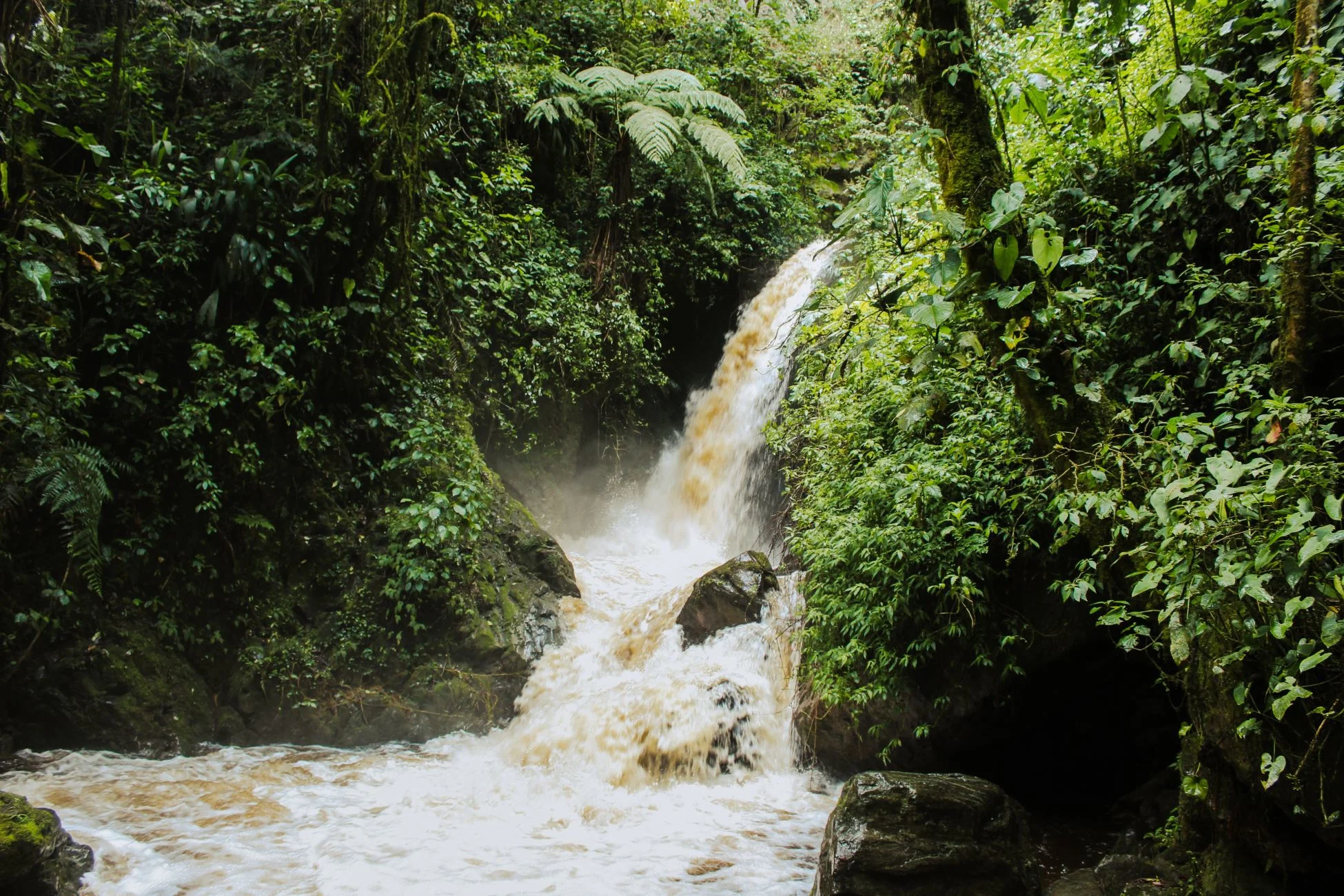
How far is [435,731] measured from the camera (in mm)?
5859

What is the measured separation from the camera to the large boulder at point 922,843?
11.4 ft

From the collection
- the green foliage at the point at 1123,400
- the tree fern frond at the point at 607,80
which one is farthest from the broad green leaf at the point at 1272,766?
the tree fern frond at the point at 607,80

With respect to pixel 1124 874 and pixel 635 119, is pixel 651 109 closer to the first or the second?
pixel 635 119

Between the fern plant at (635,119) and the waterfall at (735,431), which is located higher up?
the fern plant at (635,119)

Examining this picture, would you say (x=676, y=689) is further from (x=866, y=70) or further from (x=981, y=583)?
(x=866, y=70)

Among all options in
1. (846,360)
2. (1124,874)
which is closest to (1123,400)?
(846,360)

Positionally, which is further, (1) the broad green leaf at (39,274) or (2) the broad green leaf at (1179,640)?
(1) the broad green leaf at (39,274)

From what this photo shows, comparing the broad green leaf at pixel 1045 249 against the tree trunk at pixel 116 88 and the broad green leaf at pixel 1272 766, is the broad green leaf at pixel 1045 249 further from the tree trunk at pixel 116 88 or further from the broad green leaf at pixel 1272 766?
the tree trunk at pixel 116 88

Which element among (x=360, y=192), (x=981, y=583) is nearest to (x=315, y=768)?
(x=360, y=192)

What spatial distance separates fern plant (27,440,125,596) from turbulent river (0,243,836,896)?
1.37 meters

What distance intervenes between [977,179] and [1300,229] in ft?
3.99

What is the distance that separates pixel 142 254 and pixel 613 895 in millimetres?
5181

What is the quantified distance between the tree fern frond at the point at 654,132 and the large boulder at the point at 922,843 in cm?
729

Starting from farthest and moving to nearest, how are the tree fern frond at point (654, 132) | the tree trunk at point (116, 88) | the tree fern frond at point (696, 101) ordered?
1. the tree fern frond at point (696, 101)
2. the tree fern frond at point (654, 132)
3. the tree trunk at point (116, 88)
